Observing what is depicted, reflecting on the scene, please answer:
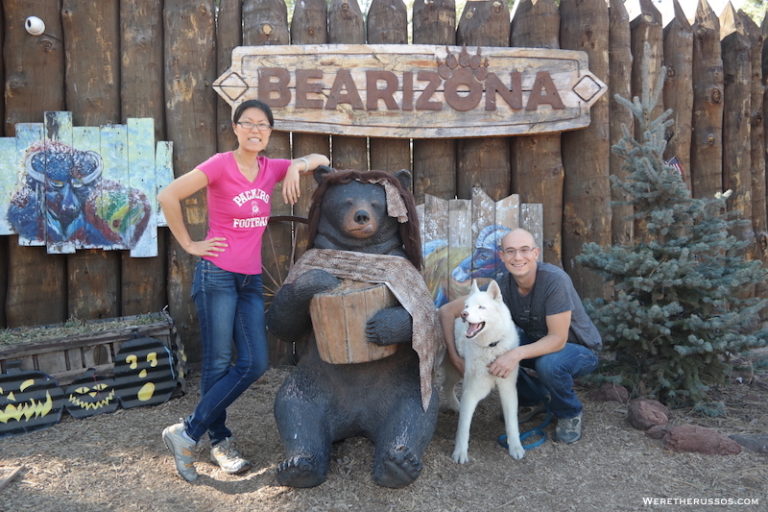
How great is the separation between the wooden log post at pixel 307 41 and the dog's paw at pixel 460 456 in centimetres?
216

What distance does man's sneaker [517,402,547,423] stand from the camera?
12.3 ft

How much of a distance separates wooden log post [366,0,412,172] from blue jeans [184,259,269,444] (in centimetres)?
199

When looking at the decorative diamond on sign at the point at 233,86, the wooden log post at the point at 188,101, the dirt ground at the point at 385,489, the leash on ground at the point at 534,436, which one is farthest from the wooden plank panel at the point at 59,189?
the leash on ground at the point at 534,436

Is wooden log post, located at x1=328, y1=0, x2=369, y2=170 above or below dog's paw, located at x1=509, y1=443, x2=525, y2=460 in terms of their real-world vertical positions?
above

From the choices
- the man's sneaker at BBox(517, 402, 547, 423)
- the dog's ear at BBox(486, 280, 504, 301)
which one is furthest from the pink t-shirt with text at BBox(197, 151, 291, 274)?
the man's sneaker at BBox(517, 402, 547, 423)

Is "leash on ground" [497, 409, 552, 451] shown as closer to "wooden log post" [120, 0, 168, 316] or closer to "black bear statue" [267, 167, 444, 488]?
"black bear statue" [267, 167, 444, 488]

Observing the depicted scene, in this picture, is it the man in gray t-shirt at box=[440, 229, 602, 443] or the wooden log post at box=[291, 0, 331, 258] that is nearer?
the man in gray t-shirt at box=[440, 229, 602, 443]

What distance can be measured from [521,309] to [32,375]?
3.14 metres

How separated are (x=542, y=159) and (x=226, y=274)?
2926mm

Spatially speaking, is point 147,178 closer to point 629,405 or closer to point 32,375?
point 32,375

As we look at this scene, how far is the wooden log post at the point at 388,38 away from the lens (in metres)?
4.61

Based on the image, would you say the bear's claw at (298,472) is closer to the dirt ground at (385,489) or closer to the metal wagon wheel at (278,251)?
the dirt ground at (385,489)

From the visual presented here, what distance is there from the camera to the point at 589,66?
4.80 metres

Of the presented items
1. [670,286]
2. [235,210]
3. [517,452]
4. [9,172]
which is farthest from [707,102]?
[9,172]
